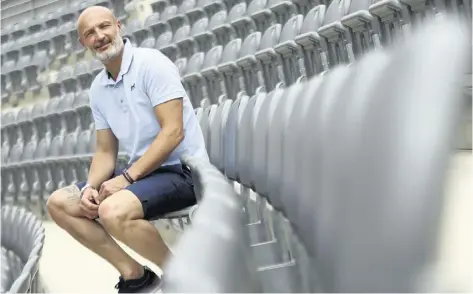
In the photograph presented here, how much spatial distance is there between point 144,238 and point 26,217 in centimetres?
52

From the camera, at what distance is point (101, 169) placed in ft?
1.91

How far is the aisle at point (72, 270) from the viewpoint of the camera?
2.49ft

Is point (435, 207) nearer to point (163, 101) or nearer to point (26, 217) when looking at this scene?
point (163, 101)

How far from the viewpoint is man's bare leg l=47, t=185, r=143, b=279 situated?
1.78 ft

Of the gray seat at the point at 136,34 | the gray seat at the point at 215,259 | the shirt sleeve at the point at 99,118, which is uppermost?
the gray seat at the point at 136,34

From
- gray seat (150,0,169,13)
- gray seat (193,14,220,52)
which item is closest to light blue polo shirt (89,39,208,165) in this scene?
gray seat (193,14,220,52)

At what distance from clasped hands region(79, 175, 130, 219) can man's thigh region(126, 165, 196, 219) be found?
2 cm

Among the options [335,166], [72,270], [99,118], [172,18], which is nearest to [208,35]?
[172,18]

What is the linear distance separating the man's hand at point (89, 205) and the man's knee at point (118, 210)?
0.03m

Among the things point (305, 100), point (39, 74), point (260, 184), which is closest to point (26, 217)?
point (260, 184)

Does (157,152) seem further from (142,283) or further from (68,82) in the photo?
(68,82)

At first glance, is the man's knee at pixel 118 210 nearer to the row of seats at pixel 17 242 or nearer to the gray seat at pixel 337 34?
the row of seats at pixel 17 242

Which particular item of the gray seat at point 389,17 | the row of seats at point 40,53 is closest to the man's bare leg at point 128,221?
the gray seat at point 389,17

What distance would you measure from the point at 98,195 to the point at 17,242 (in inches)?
19.0
